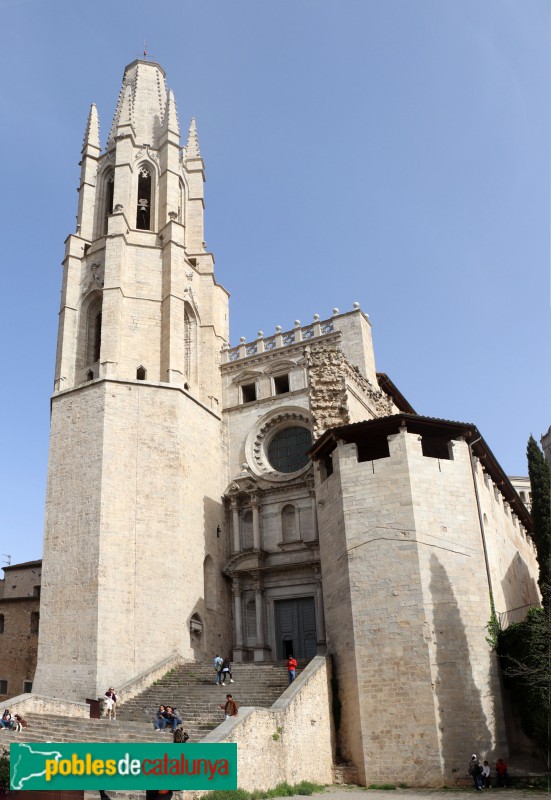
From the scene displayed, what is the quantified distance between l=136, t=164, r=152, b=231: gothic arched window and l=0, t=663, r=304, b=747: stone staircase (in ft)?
62.4

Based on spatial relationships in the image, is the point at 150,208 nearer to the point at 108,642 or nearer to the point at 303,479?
the point at 303,479

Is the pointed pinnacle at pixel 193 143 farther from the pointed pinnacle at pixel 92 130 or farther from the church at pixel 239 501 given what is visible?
the pointed pinnacle at pixel 92 130

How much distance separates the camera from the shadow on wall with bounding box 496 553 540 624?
21.0m

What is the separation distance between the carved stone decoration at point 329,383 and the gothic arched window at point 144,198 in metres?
10.4

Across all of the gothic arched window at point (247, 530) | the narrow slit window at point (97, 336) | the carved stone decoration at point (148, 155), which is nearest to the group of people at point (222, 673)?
the gothic arched window at point (247, 530)

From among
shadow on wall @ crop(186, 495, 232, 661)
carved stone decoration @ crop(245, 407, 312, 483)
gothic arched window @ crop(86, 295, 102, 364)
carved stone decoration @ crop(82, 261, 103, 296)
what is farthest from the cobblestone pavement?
carved stone decoration @ crop(82, 261, 103, 296)

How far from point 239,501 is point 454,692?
1204 centimetres

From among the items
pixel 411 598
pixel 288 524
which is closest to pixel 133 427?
pixel 288 524

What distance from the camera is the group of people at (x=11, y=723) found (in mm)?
17406

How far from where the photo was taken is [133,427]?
24828 millimetres

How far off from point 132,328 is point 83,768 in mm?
19542

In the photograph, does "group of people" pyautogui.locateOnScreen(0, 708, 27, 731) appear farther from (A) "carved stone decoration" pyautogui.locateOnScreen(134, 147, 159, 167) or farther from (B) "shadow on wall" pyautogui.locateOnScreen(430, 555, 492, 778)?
(A) "carved stone decoration" pyautogui.locateOnScreen(134, 147, 159, 167)

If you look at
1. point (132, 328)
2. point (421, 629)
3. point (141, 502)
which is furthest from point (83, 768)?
point (132, 328)

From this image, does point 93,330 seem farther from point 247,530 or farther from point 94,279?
point 247,530
